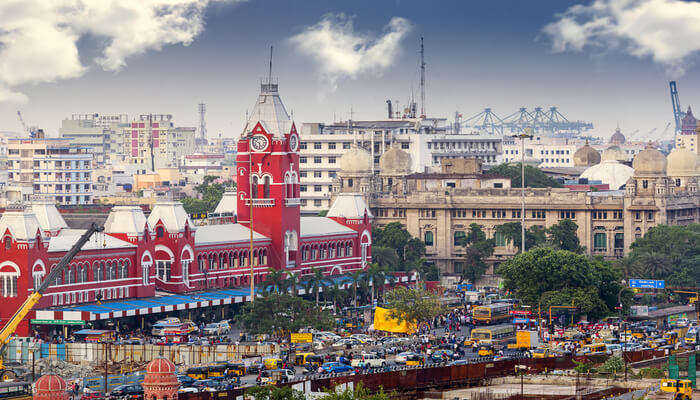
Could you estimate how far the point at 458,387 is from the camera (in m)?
98.5

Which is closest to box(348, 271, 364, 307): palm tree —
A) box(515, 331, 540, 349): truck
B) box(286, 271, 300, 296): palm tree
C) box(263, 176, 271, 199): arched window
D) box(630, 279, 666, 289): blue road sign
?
box(286, 271, 300, 296): palm tree

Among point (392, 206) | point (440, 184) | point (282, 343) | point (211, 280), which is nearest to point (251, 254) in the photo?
point (211, 280)

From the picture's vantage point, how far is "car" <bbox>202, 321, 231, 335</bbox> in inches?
4660

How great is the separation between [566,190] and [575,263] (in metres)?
42.3

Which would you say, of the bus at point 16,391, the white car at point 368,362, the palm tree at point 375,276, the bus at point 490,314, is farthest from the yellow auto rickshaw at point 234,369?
the palm tree at point 375,276

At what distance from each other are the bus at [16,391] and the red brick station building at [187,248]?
804 inches

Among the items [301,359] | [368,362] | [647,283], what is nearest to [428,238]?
[647,283]

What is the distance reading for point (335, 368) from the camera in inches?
3927

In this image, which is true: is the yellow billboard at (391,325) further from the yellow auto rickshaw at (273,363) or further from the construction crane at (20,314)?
the construction crane at (20,314)

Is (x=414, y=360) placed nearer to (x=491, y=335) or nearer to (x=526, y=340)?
(x=526, y=340)

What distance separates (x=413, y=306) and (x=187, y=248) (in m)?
20.3

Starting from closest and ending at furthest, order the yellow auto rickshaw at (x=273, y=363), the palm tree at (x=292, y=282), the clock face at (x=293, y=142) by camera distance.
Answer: the yellow auto rickshaw at (x=273, y=363), the palm tree at (x=292, y=282), the clock face at (x=293, y=142)

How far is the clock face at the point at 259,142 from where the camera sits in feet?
462

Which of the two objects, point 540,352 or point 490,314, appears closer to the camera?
point 540,352
